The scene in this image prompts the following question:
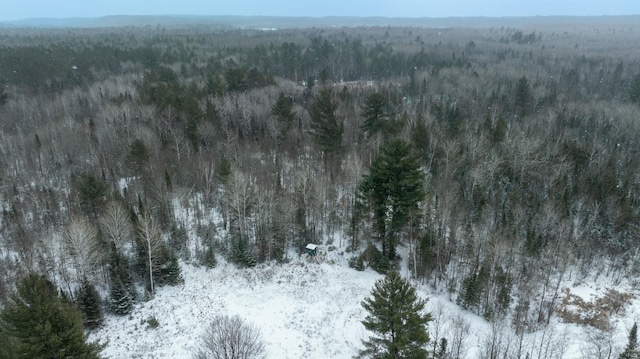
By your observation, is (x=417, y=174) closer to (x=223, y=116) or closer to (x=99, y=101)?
(x=223, y=116)

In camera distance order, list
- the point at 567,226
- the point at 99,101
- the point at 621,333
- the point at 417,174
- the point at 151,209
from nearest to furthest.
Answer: the point at 621,333 → the point at 417,174 → the point at 567,226 → the point at 151,209 → the point at 99,101

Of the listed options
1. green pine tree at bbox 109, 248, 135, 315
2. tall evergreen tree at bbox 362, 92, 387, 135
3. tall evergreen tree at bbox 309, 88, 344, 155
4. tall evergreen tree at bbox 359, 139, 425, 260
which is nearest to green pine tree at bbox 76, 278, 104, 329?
green pine tree at bbox 109, 248, 135, 315

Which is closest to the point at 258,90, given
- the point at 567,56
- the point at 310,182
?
the point at 310,182

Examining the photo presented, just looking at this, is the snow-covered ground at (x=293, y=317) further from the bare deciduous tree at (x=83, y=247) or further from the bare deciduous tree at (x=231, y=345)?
the bare deciduous tree at (x=83, y=247)

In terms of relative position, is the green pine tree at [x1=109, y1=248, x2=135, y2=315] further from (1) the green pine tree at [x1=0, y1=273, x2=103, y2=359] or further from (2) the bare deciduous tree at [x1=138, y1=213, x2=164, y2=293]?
(1) the green pine tree at [x1=0, y1=273, x2=103, y2=359]

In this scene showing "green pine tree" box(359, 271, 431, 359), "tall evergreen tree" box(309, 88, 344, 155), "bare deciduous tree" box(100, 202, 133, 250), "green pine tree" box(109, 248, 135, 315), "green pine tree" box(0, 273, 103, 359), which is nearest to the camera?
"green pine tree" box(0, 273, 103, 359)

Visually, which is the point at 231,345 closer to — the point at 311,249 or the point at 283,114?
the point at 311,249

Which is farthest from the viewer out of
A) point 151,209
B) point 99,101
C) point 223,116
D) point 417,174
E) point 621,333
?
point 99,101
